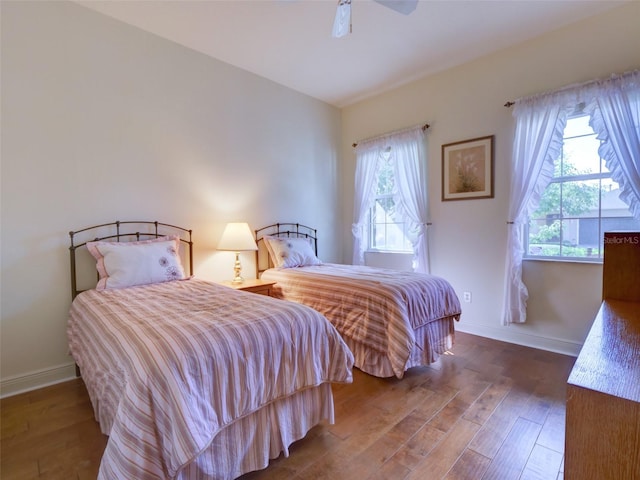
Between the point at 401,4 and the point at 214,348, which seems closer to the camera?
the point at 214,348

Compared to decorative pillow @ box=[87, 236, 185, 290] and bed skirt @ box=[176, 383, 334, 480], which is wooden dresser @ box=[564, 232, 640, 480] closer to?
bed skirt @ box=[176, 383, 334, 480]

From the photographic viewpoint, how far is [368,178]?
4148mm

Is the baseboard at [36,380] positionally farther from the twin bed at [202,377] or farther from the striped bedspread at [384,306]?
the striped bedspread at [384,306]

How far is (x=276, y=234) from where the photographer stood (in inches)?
150

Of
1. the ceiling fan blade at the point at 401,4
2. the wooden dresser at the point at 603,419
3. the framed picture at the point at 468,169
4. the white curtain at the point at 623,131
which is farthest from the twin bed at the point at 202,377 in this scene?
the white curtain at the point at 623,131

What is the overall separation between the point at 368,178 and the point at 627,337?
361 centimetres

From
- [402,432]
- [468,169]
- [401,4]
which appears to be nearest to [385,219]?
[468,169]

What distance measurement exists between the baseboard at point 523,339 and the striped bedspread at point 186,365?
216 centimetres

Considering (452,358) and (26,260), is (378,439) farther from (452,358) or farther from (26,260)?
(26,260)

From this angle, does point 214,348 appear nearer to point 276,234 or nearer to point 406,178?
point 276,234

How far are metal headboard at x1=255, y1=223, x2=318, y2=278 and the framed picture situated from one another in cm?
170

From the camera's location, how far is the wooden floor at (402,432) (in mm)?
A: 1471

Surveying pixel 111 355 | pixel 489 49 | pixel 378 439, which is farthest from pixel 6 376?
pixel 489 49

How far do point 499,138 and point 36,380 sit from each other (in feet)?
14.3
